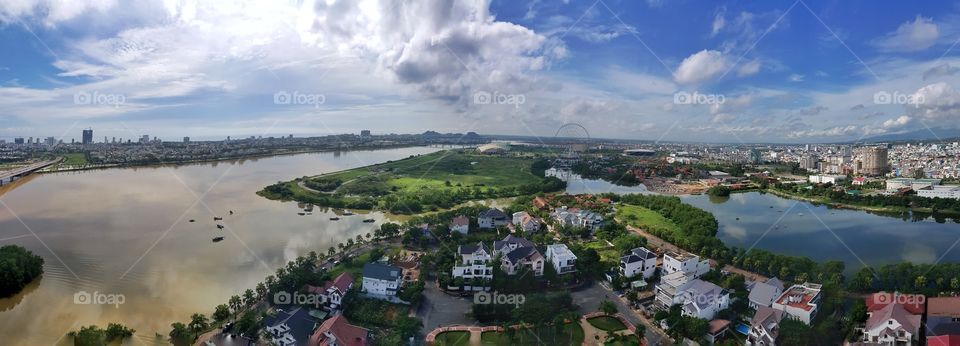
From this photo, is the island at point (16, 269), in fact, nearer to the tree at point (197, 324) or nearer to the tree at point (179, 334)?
the tree at point (179, 334)

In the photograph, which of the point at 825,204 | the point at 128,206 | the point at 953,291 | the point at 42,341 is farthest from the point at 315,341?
the point at 825,204

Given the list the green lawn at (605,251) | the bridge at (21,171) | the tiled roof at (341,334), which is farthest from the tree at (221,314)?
the bridge at (21,171)

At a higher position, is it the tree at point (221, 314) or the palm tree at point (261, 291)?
the palm tree at point (261, 291)

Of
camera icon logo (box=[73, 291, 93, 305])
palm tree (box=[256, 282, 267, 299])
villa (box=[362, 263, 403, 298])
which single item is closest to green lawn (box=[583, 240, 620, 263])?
villa (box=[362, 263, 403, 298])

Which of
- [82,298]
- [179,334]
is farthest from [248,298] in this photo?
[82,298]

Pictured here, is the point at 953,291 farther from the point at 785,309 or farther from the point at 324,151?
the point at 324,151

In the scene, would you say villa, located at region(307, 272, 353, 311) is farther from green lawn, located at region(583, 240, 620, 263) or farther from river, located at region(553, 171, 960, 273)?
river, located at region(553, 171, 960, 273)

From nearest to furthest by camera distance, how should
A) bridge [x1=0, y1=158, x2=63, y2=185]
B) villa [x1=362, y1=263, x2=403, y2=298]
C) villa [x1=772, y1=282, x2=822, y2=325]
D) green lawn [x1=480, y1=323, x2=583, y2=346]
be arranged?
green lawn [x1=480, y1=323, x2=583, y2=346] < villa [x1=772, y1=282, x2=822, y2=325] < villa [x1=362, y1=263, x2=403, y2=298] < bridge [x1=0, y1=158, x2=63, y2=185]
